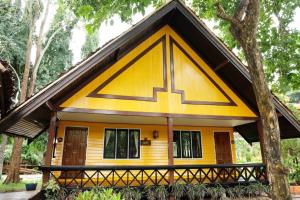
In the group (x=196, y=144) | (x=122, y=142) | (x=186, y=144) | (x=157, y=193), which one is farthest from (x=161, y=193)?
(x=196, y=144)

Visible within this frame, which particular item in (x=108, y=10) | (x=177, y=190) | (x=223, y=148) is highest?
(x=108, y=10)

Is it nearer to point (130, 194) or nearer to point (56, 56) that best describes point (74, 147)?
point (130, 194)

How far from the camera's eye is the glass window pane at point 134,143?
11078mm

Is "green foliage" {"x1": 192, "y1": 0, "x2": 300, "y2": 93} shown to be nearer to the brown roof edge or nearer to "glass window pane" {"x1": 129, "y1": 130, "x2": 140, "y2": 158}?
the brown roof edge

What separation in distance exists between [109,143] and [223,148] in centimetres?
602

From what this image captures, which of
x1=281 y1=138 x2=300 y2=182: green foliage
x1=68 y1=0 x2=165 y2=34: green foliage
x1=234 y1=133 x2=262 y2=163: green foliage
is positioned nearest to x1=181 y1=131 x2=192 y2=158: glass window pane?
x1=281 y1=138 x2=300 y2=182: green foliage

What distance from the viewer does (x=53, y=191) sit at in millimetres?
7273

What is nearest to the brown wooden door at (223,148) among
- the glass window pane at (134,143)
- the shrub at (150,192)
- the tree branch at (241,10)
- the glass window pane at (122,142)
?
the glass window pane at (134,143)

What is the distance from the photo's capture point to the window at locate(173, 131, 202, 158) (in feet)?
38.9

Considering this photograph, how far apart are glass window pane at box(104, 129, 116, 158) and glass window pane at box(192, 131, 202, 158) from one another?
4150 millimetres

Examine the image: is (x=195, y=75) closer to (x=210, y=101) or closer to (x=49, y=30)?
(x=210, y=101)

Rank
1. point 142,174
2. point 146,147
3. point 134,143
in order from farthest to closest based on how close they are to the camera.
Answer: point 146,147 < point 134,143 < point 142,174

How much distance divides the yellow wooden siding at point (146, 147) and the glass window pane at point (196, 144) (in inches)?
6.7

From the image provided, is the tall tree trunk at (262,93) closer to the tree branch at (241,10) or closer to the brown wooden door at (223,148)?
the tree branch at (241,10)
